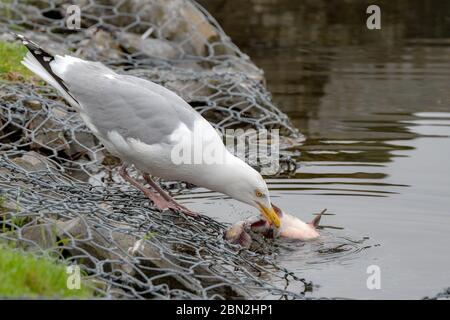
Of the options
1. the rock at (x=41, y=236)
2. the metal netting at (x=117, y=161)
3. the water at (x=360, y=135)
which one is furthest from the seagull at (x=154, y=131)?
the rock at (x=41, y=236)

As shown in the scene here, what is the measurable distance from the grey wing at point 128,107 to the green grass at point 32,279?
1776 millimetres

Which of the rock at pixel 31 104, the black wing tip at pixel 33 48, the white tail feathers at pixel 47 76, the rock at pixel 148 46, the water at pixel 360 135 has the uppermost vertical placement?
the black wing tip at pixel 33 48

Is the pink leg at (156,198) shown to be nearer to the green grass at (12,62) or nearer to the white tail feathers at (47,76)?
the white tail feathers at (47,76)

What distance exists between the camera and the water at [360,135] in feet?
21.2

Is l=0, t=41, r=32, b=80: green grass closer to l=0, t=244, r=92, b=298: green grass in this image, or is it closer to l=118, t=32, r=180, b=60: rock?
l=118, t=32, r=180, b=60: rock

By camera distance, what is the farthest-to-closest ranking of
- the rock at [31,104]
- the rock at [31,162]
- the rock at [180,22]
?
the rock at [180,22] → the rock at [31,104] → the rock at [31,162]

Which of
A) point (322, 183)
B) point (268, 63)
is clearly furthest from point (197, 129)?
point (268, 63)

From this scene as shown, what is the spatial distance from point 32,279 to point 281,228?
2306 mm

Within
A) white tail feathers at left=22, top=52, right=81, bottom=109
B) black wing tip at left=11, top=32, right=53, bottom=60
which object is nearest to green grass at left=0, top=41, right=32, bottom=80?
white tail feathers at left=22, top=52, right=81, bottom=109

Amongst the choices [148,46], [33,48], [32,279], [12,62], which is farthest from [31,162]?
[148,46]

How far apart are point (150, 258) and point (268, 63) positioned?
7.40 m

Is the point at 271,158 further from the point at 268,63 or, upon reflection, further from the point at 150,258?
the point at 268,63

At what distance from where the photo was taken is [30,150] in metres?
A: 8.13

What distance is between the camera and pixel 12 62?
30.4 feet
